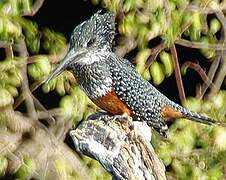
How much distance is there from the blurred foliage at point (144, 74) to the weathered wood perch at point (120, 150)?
3.25 ft

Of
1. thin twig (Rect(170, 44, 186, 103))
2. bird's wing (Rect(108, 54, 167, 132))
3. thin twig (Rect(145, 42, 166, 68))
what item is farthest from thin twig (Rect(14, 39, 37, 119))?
bird's wing (Rect(108, 54, 167, 132))

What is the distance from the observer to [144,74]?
14.7 feet

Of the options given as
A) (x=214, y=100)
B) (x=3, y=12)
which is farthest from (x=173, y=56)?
(x=3, y=12)

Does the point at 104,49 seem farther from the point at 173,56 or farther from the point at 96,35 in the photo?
the point at 173,56

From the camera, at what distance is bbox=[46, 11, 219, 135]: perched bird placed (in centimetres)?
332

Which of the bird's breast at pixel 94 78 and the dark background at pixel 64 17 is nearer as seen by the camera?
the bird's breast at pixel 94 78

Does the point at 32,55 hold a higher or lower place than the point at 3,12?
lower

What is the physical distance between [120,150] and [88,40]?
0.38 meters

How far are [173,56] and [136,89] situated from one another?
3.97ft

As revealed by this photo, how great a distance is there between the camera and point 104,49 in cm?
339

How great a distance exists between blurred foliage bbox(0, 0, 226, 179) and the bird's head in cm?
83

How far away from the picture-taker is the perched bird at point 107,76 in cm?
332

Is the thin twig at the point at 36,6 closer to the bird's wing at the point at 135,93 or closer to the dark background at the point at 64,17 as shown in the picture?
the dark background at the point at 64,17

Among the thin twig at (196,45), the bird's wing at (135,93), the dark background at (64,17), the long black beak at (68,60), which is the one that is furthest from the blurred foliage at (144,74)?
the long black beak at (68,60)
